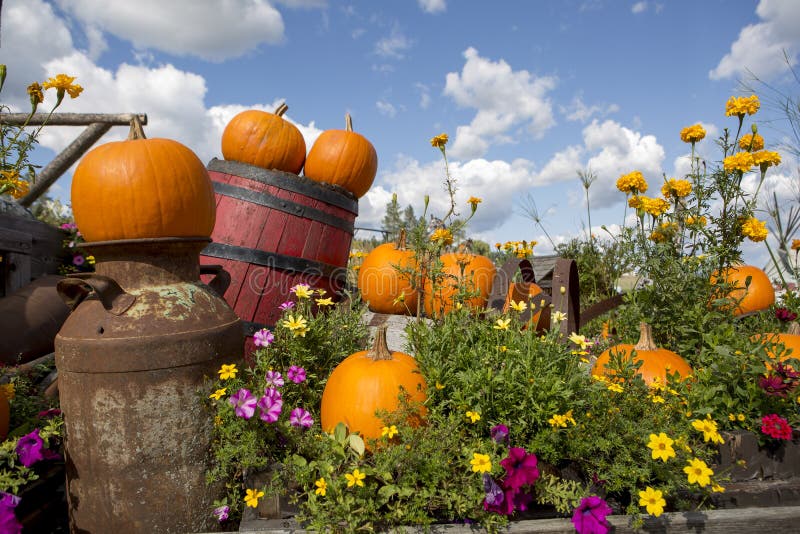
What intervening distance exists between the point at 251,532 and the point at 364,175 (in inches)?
97.7

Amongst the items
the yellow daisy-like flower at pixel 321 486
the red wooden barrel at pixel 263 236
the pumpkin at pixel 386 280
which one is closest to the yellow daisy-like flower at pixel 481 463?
the yellow daisy-like flower at pixel 321 486

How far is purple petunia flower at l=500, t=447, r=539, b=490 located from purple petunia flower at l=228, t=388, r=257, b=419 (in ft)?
2.97

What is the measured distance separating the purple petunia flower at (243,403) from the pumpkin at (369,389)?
0.36 meters

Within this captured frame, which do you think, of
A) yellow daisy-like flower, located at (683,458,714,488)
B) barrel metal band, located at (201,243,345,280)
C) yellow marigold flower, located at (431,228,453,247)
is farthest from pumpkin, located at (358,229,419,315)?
yellow daisy-like flower, located at (683,458,714,488)

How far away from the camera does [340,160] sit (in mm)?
3436

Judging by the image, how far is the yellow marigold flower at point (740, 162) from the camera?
315 cm

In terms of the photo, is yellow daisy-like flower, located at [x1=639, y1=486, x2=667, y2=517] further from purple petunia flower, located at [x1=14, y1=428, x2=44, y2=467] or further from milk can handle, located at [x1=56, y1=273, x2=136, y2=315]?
purple petunia flower, located at [x1=14, y1=428, x2=44, y2=467]

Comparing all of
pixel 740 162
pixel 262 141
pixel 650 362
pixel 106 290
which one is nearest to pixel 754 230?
pixel 740 162

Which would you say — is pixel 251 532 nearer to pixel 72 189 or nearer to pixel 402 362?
pixel 402 362

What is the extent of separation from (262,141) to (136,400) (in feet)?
6.23

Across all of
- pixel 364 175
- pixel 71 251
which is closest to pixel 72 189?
pixel 364 175

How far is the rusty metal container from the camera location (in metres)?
1.86

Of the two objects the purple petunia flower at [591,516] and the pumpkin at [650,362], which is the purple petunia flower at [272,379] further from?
the pumpkin at [650,362]

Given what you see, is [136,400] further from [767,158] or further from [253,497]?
[767,158]
